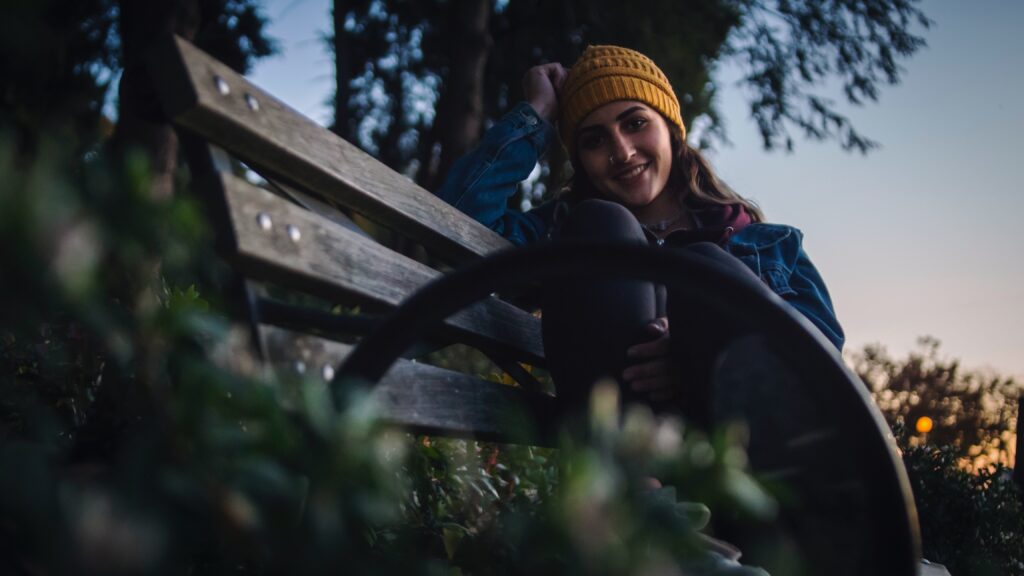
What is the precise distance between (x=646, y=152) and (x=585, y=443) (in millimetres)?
1887

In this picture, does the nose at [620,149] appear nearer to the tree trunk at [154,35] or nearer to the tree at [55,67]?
the tree at [55,67]

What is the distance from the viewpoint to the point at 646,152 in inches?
97.1

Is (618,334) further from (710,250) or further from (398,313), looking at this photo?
(398,313)

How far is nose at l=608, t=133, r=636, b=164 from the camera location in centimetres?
242

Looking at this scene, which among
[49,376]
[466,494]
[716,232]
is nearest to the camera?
[466,494]

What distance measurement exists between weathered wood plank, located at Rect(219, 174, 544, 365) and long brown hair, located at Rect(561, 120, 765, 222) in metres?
1.29

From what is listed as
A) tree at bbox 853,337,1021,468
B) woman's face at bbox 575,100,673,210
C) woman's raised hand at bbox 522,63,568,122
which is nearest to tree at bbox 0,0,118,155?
woman's raised hand at bbox 522,63,568,122

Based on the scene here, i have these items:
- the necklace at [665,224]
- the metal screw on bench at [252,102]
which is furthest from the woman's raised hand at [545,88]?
the metal screw on bench at [252,102]

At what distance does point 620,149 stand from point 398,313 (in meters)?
1.73

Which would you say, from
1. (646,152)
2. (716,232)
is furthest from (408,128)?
(716,232)

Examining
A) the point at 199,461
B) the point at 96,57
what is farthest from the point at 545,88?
the point at 96,57

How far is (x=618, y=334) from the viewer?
1.47m

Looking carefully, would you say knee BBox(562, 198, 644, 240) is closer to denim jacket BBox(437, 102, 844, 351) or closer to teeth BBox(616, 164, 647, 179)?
denim jacket BBox(437, 102, 844, 351)

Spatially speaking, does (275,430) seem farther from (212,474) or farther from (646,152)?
(646,152)
